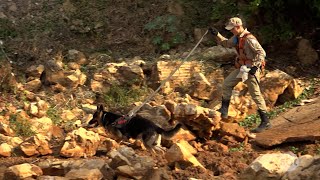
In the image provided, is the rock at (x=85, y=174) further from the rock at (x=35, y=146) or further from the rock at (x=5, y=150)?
the rock at (x=5, y=150)

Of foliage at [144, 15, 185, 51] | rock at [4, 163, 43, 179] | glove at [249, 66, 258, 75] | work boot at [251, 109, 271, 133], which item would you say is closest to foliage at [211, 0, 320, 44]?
foliage at [144, 15, 185, 51]

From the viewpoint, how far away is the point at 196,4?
1210 cm

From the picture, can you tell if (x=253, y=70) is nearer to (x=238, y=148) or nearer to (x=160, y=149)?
(x=238, y=148)

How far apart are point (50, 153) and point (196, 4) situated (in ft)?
19.1

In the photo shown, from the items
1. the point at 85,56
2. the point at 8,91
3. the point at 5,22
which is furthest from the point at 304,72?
the point at 5,22

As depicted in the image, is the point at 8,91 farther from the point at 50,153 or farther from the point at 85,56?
the point at 50,153

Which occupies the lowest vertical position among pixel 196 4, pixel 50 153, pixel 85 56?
pixel 50 153

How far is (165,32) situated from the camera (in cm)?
1155

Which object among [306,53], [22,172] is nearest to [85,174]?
[22,172]

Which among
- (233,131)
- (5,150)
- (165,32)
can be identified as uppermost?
(165,32)

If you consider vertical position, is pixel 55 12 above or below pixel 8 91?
above

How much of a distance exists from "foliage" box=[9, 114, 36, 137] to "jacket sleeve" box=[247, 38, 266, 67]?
3753mm

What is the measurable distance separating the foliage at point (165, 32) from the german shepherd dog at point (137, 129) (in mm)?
3367

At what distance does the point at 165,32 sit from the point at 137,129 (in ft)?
13.5
